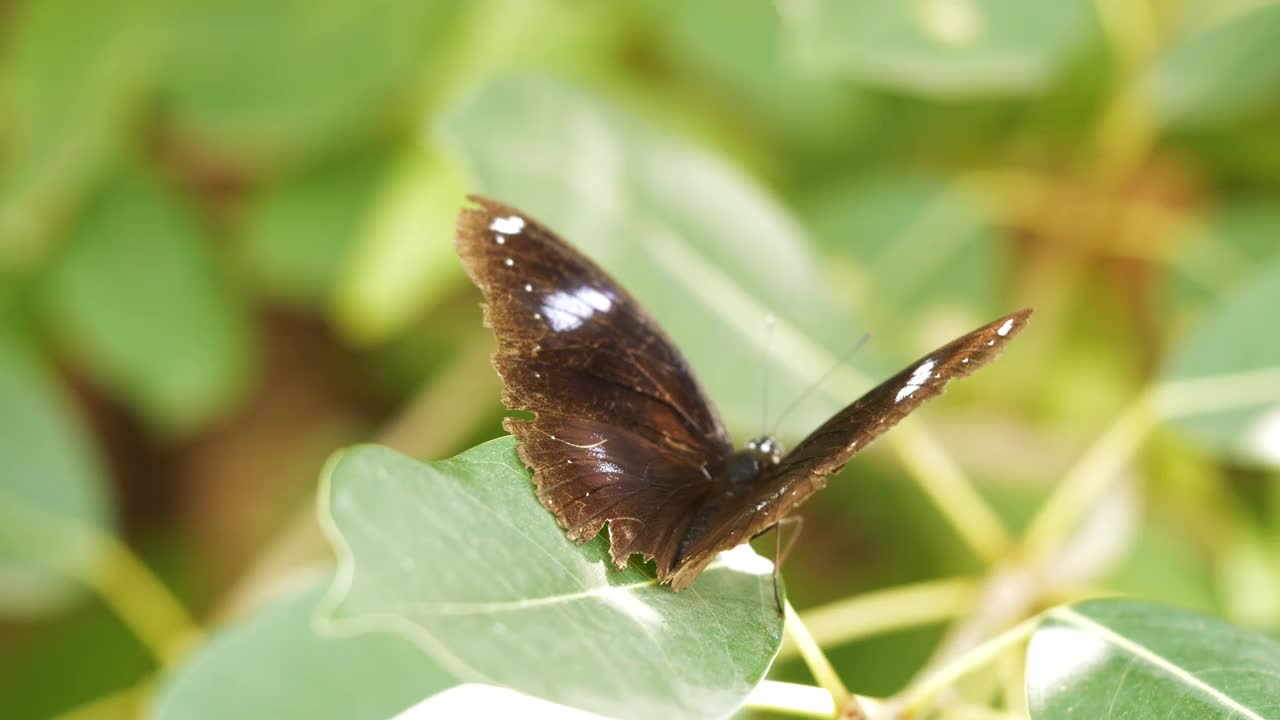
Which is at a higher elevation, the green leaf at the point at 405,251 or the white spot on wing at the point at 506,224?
the white spot on wing at the point at 506,224

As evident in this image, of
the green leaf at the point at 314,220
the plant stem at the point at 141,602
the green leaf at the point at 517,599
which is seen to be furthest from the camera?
the green leaf at the point at 314,220

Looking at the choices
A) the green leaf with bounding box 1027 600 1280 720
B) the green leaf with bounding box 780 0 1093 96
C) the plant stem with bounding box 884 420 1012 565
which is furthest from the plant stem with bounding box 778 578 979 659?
the green leaf with bounding box 780 0 1093 96

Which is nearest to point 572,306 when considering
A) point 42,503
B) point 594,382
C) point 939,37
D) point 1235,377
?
point 594,382

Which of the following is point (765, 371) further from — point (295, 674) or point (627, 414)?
point (295, 674)

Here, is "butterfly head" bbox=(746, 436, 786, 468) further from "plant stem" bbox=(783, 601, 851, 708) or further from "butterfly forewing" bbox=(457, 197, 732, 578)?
"plant stem" bbox=(783, 601, 851, 708)

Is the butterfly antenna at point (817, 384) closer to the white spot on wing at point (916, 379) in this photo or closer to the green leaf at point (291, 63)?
the white spot on wing at point (916, 379)

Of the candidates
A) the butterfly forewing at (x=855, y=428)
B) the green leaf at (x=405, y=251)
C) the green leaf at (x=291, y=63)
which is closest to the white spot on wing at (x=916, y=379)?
the butterfly forewing at (x=855, y=428)

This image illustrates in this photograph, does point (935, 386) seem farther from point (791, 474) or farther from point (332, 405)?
point (332, 405)

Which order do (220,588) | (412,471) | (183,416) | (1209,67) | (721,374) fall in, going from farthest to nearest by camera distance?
(220,588)
(183,416)
(1209,67)
(721,374)
(412,471)

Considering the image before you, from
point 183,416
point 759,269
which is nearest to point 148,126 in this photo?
point 183,416
